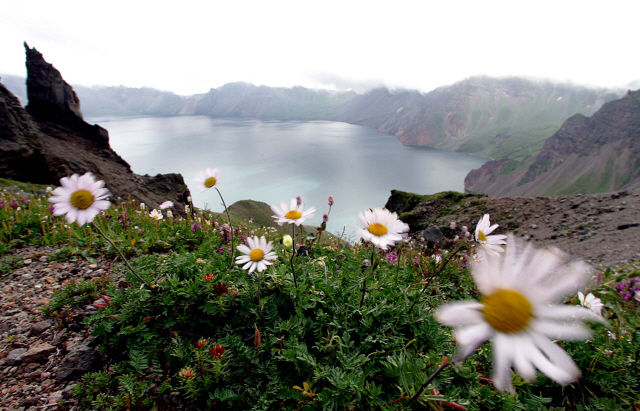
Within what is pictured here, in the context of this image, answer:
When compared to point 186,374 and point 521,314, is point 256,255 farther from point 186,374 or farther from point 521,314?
point 521,314

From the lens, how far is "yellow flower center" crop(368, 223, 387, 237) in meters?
2.28

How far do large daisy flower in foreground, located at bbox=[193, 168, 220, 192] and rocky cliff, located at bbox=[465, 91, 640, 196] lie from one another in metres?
153

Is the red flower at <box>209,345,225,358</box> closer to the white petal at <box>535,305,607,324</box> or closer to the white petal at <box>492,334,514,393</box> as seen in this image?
the white petal at <box>492,334,514,393</box>

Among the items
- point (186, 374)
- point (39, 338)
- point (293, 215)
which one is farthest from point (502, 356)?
point (39, 338)

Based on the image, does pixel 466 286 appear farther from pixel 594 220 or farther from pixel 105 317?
pixel 594 220

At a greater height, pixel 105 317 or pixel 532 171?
pixel 105 317

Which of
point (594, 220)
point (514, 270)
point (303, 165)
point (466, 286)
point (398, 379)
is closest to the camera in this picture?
point (514, 270)

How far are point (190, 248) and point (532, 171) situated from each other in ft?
694

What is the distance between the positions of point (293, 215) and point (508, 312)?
6.37ft

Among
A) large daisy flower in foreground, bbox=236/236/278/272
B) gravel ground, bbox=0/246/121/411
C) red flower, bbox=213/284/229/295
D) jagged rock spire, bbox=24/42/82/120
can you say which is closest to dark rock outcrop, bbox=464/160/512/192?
jagged rock spire, bbox=24/42/82/120

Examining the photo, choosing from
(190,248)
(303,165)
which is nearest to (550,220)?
(190,248)

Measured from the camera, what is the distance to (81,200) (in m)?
2.39

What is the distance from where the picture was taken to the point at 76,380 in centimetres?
243

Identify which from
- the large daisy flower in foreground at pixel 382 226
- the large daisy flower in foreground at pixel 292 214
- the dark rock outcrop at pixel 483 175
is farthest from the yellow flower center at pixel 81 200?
the dark rock outcrop at pixel 483 175
